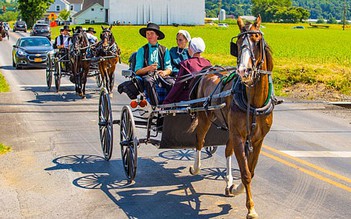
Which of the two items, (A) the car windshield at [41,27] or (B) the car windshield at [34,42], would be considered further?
(A) the car windshield at [41,27]

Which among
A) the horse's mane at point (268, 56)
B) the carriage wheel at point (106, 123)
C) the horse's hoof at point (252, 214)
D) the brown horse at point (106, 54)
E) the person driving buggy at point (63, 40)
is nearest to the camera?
the horse's hoof at point (252, 214)

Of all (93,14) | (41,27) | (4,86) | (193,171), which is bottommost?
(93,14)

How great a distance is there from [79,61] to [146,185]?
37.1 ft

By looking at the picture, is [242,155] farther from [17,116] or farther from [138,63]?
[17,116]

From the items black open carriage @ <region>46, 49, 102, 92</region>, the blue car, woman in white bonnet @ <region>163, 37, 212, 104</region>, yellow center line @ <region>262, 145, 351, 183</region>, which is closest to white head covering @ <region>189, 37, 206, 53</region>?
woman in white bonnet @ <region>163, 37, 212, 104</region>

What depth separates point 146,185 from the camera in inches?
359

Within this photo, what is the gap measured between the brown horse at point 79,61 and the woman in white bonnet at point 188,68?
33.5 feet

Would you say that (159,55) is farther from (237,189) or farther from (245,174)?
(245,174)

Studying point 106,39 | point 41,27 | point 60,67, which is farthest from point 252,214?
point 41,27

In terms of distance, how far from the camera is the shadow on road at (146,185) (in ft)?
25.9

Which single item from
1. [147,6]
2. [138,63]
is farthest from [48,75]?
[147,6]

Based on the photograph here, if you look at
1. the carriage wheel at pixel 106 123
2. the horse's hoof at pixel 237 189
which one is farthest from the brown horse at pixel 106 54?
the horse's hoof at pixel 237 189

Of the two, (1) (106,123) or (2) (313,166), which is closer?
(2) (313,166)

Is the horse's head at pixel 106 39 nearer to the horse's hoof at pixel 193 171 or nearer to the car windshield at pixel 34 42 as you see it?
the horse's hoof at pixel 193 171
